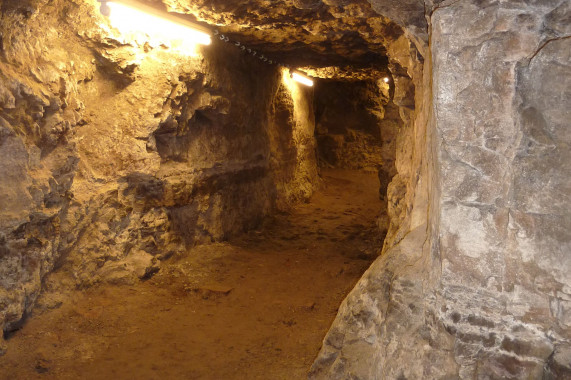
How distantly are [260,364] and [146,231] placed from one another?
2.08 meters

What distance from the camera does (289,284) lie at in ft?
15.7

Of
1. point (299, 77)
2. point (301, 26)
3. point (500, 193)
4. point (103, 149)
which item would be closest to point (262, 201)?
point (299, 77)

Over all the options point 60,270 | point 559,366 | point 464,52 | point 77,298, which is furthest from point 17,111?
point 559,366

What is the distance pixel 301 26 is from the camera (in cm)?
462

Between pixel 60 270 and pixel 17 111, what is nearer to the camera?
pixel 17 111

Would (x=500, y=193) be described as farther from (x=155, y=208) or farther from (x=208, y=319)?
(x=155, y=208)

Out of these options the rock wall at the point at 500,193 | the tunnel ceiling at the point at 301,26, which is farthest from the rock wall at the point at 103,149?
the rock wall at the point at 500,193

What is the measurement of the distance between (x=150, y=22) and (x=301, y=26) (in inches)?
60.6

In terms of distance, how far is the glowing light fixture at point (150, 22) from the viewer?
3.85 m

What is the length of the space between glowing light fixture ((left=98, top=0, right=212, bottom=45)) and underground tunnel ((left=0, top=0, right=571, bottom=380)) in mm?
21

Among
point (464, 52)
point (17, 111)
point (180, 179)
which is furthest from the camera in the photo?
point (180, 179)

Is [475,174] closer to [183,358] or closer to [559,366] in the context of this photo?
[559,366]

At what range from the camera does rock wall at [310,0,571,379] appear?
161 cm

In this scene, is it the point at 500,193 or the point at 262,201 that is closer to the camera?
the point at 500,193
